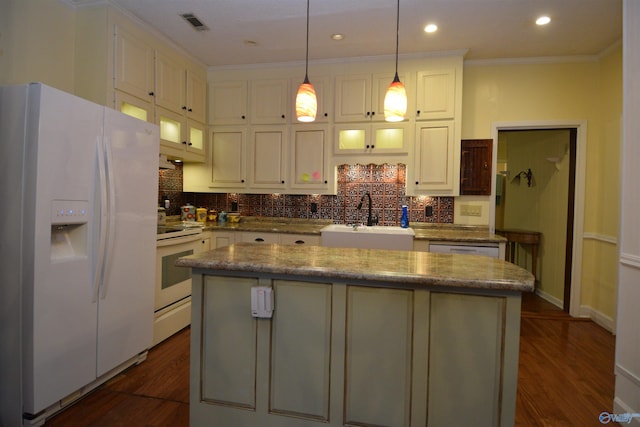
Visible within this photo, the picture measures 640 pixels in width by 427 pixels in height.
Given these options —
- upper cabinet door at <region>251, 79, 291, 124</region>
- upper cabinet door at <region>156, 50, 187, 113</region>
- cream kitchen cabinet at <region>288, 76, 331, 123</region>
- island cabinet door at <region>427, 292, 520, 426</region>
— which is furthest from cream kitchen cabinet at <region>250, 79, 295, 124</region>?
island cabinet door at <region>427, 292, 520, 426</region>

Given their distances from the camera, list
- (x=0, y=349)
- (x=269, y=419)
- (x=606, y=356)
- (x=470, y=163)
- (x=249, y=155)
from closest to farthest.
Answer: (x=269, y=419)
(x=0, y=349)
(x=606, y=356)
(x=470, y=163)
(x=249, y=155)

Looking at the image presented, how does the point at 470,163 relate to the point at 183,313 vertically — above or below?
above

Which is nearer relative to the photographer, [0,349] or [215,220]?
[0,349]

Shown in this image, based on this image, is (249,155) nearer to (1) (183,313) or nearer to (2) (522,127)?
(1) (183,313)

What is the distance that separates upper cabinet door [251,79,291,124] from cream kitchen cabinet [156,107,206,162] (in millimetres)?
661

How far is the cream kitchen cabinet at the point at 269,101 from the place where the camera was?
12.1 ft

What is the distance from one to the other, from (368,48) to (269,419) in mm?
3258

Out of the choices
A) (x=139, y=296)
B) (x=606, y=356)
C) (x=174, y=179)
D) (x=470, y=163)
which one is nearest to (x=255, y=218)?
(x=174, y=179)

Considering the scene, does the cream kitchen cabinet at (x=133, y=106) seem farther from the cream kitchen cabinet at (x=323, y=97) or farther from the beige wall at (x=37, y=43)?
the cream kitchen cabinet at (x=323, y=97)

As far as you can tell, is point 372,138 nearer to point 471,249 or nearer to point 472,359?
point 471,249

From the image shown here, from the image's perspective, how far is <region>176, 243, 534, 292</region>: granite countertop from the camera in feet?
4.32

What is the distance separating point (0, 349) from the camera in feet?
5.67

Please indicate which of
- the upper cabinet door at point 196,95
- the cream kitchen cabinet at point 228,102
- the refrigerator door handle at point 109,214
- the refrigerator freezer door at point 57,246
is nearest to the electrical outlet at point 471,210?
the cream kitchen cabinet at point 228,102

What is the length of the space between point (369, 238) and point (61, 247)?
7.86ft
